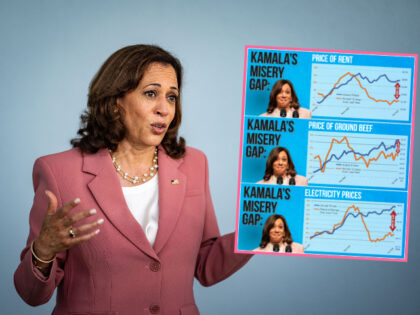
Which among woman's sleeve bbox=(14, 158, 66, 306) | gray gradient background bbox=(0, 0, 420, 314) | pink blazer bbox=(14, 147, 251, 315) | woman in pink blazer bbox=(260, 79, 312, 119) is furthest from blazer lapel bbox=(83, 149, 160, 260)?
gray gradient background bbox=(0, 0, 420, 314)

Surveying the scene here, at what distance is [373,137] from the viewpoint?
2.05m

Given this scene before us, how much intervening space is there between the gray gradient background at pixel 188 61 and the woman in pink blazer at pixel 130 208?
4.31 ft

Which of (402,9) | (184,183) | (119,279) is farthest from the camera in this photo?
(402,9)

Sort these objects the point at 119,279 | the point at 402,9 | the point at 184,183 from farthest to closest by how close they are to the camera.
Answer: the point at 402,9 → the point at 184,183 → the point at 119,279

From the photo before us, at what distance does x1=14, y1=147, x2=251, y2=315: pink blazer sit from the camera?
1.98 meters

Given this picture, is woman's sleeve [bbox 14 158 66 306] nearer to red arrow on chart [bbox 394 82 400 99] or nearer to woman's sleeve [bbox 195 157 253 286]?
woman's sleeve [bbox 195 157 253 286]

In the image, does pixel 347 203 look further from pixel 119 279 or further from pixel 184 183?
pixel 119 279

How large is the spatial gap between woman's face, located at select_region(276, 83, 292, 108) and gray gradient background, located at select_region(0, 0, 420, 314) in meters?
1.50

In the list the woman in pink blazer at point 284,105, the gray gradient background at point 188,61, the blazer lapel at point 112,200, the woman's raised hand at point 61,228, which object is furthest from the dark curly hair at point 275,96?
the gray gradient background at point 188,61

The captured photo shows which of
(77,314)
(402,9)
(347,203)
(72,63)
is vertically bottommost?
(77,314)

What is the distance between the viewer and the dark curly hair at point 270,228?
204 centimetres

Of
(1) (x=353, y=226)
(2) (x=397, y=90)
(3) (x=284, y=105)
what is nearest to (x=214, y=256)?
(1) (x=353, y=226)

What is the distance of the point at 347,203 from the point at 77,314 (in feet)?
3.63

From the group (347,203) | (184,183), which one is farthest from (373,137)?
(184,183)
